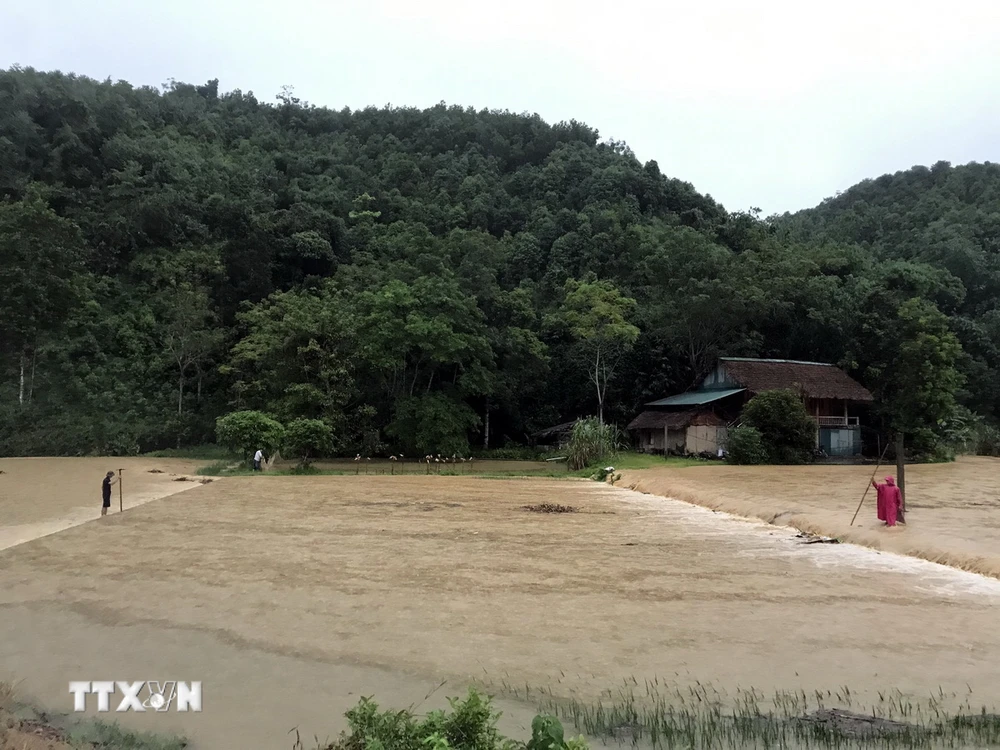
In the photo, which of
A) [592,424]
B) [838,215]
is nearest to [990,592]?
[592,424]

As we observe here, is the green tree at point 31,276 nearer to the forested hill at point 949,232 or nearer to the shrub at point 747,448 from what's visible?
the shrub at point 747,448

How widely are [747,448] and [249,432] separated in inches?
766

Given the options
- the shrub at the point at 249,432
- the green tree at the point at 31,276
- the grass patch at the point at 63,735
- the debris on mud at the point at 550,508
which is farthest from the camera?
the green tree at the point at 31,276

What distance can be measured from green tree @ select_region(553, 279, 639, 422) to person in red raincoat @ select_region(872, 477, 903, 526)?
22593 millimetres

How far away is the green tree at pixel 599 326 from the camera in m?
35.3

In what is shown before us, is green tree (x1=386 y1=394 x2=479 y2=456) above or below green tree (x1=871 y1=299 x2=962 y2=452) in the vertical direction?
below

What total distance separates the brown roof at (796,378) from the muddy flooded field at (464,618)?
848 inches

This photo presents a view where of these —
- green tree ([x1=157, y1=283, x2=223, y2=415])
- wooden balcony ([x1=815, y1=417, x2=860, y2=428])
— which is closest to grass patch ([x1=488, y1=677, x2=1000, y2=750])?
wooden balcony ([x1=815, y1=417, x2=860, y2=428])

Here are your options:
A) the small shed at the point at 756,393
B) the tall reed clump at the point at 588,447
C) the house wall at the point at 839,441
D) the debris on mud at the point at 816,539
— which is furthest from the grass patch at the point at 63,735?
the house wall at the point at 839,441

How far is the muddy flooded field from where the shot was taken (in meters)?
5.38

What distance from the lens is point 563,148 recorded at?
6256 centimetres

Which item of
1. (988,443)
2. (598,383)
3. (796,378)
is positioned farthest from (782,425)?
(988,443)

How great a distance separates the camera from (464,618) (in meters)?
7.21

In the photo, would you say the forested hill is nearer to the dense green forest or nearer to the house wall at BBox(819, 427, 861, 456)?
the dense green forest
